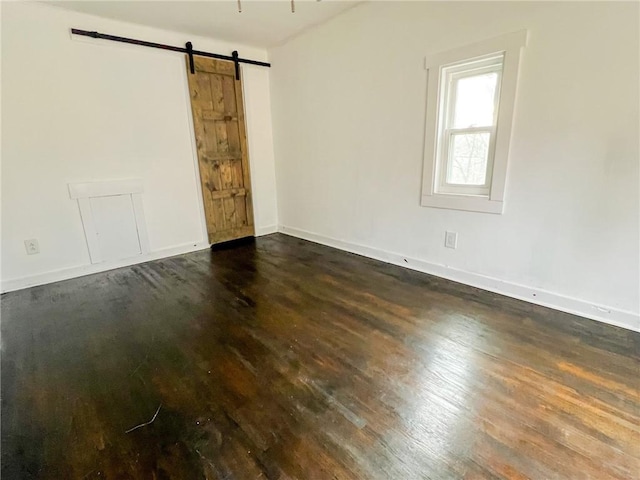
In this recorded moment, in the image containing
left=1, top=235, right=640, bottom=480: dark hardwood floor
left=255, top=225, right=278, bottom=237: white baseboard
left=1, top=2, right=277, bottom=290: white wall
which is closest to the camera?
left=1, top=235, right=640, bottom=480: dark hardwood floor

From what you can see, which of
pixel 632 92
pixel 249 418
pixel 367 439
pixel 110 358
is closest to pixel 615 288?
pixel 632 92

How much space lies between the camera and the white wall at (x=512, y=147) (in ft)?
6.38

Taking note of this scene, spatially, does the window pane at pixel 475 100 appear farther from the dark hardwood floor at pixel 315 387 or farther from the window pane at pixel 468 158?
the dark hardwood floor at pixel 315 387

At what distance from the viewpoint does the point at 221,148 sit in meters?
4.02

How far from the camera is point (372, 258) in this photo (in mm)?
3492

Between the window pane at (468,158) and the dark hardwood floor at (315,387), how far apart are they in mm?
954

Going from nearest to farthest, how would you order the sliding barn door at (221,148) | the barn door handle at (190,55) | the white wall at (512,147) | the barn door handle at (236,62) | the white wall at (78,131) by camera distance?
the white wall at (512,147), the white wall at (78,131), the barn door handle at (190,55), the sliding barn door at (221,148), the barn door handle at (236,62)

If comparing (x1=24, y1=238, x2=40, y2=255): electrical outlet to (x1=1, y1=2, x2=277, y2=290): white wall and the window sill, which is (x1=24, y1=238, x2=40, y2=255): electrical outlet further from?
the window sill

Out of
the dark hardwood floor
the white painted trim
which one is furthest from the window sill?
the white painted trim

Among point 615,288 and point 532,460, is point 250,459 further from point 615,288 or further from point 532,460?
point 615,288

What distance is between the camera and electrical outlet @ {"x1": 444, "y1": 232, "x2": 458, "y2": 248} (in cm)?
280

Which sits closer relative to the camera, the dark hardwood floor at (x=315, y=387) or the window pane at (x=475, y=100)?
the dark hardwood floor at (x=315, y=387)

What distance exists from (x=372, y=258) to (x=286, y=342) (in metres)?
1.75

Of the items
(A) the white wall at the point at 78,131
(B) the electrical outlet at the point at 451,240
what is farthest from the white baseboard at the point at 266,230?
(B) the electrical outlet at the point at 451,240
